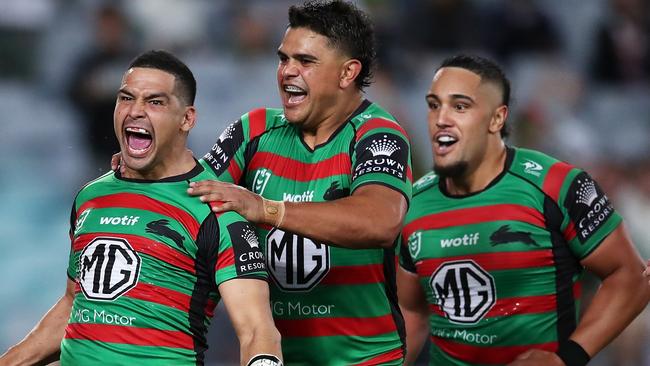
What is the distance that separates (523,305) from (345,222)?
153 centimetres

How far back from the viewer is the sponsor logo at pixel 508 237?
564cm

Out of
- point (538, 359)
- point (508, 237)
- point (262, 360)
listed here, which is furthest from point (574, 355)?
point (262, 360)

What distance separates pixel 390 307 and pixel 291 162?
2.68ft

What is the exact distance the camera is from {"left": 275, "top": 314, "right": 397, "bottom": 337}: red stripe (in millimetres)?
5039

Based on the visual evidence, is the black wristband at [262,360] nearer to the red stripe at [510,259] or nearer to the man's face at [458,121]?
the red stripe at [510,259]

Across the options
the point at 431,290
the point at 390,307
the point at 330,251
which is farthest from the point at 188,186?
the point at 431,290

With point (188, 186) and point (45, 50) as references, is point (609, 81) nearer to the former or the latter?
point (45, 50)

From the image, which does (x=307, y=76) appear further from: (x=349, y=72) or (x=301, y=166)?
(x=301, y=166)

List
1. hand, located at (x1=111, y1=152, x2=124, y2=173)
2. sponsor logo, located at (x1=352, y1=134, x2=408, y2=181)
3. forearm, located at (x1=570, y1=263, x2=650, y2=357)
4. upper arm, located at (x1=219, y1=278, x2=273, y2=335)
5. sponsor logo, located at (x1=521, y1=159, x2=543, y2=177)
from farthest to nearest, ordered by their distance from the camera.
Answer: sponsor logo, located at (x1=521, y1=159, x2=543, y2=177) < forearm, located at (x1=570, y1=263, x2=650, y2=357) < sponsor logo, located at (x1=352, y1=134, x2=408, y2=181) < hand, located at (x1=111, y1=152, x2=124, y2=173) < upper arm, located at (x1=219, y1=278, x2=273, y2=335)

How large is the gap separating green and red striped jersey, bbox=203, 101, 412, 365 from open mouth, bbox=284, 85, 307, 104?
0.23 m

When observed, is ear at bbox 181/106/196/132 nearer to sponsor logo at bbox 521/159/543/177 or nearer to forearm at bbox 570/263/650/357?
sponsor logo at bbox 521/159/543/177

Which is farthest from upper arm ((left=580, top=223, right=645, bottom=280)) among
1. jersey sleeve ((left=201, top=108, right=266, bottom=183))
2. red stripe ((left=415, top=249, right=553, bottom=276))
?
jersey sleeve ((left=201, top=108, right=266, bottom=183))

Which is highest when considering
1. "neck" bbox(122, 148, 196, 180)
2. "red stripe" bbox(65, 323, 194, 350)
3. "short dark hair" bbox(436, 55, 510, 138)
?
"short dark hair" bbox(436, 55, 510, 138)

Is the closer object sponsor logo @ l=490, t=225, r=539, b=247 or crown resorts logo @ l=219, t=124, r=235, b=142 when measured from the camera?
crown resorts logo @ l=219, t=124, r=235, b=142
